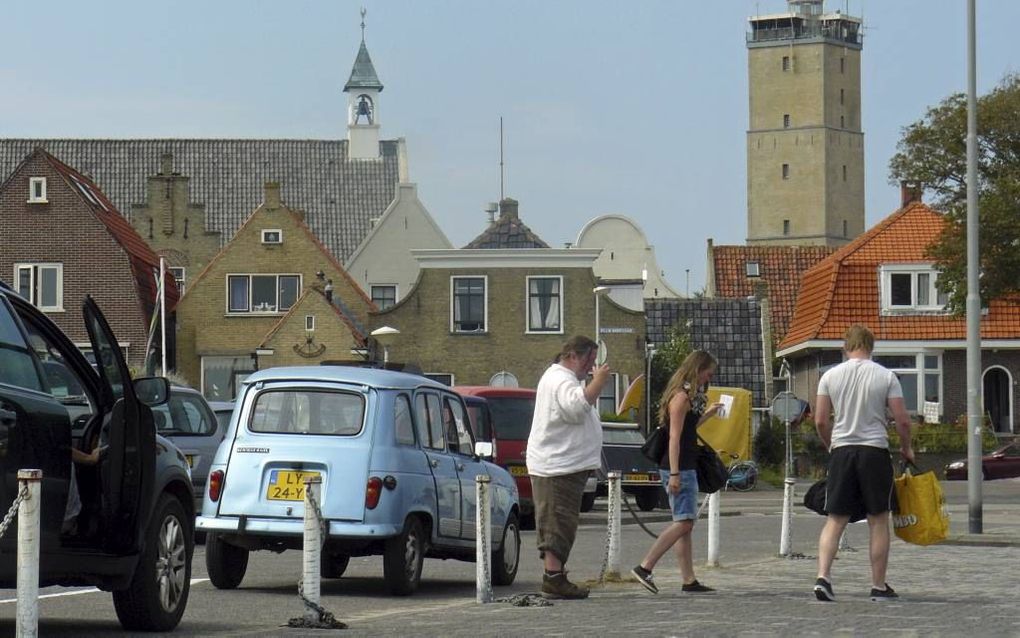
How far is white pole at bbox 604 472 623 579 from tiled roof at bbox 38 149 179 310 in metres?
45.5

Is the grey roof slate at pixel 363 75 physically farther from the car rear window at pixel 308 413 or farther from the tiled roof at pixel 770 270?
the car rear window at pixel 308 413

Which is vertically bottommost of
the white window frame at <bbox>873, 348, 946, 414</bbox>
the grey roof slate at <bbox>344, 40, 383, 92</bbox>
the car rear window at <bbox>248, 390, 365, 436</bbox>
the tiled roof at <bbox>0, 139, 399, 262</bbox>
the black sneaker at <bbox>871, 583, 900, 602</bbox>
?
the black sneaker at <bbox>871, 583, 900, 602</bbox>

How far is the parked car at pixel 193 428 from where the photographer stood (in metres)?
24.0

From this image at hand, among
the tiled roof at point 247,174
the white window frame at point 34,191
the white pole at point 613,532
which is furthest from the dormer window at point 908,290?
the white pole at point 613,532

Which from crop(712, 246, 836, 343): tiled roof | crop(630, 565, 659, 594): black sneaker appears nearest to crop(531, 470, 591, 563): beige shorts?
crop(630, 565, 659, 594): black sneaker

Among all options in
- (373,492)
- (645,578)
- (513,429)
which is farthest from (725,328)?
(645,578)

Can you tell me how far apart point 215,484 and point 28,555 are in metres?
5.95

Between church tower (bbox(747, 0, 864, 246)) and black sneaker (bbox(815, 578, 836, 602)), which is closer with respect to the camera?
black sneaker (bbox(815, 578, 836, 602))

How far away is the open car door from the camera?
1173 cm

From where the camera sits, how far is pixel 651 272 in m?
99.8

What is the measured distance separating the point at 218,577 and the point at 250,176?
236ft

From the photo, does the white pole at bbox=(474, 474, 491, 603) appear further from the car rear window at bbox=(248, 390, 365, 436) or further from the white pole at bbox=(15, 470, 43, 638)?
the white pole at bbox=(15, 470, 43, 638)

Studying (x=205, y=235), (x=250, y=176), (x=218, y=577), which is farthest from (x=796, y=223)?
(x=218, y=577)

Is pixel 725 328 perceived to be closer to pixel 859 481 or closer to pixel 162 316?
pixel 162 316
